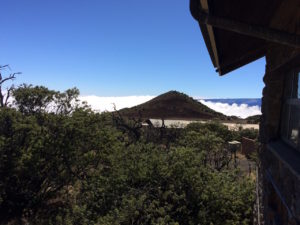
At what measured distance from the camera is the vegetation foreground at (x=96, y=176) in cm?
821

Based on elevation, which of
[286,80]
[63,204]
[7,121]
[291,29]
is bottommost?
[63,204]

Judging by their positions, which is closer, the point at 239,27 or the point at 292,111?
the point at 239,27

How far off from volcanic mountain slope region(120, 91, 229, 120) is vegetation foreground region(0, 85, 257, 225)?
51.2 meters

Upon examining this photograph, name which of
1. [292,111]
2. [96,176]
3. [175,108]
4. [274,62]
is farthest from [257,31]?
[175,108]

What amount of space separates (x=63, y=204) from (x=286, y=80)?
1195 centimetres

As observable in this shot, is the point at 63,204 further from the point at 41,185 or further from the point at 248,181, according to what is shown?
the point at 248,181

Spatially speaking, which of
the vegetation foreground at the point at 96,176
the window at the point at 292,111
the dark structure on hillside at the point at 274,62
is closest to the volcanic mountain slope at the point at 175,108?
the vegetation foreground at the point at 96,176

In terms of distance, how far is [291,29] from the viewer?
301cm

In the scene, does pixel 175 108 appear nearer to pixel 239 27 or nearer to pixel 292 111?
pixel 292 111

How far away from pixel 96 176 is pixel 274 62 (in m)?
8.09

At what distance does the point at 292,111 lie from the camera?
356 cm

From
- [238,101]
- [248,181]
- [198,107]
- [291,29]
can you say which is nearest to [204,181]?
[248,181]

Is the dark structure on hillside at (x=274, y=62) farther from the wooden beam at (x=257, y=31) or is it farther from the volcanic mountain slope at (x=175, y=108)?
the volcanic mountain slope at (x=175, y=108)

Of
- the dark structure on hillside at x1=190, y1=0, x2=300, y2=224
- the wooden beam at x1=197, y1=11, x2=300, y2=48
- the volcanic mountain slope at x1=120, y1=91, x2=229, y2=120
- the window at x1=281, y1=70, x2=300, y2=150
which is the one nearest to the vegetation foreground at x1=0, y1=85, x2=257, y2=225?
the dark structure on hillside at x1=190, y1=0, x2=300, y2=224
